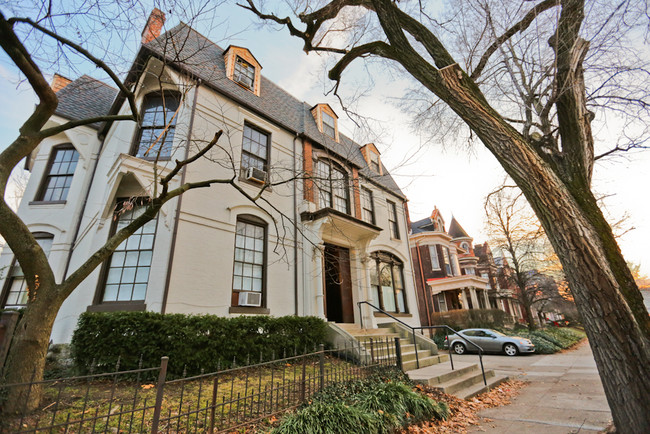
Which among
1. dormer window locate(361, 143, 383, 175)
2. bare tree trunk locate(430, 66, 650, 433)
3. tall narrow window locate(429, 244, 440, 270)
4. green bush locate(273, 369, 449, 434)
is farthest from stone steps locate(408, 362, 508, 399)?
tall narrow window locate(429, 244, 440, 270)

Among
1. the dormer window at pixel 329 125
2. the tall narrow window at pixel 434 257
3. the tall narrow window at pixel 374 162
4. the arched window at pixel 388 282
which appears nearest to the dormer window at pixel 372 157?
the tall narrow window at pixel 374 162

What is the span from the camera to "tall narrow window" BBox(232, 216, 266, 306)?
830 cm

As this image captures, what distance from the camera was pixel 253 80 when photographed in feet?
36.5

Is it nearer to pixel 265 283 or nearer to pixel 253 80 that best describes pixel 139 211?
pixel 265 283

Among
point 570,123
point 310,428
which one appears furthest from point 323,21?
point 310,428

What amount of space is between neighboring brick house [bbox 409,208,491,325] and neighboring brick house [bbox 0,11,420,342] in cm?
1262

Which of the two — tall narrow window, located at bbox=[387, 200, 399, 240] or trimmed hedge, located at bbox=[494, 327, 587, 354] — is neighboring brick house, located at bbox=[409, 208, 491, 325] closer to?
trimmed hedge, located at bbox=[494, 327, 587, 354]

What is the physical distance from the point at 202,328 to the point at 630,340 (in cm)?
623

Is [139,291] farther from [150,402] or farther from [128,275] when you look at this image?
[150,402]

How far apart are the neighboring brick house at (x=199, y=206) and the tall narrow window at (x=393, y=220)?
210 cm

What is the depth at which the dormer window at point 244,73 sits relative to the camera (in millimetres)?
10633

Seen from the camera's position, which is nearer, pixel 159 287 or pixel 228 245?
pixel 159 287

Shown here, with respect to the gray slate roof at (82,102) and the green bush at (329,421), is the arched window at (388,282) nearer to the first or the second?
the green bush at (329,421)

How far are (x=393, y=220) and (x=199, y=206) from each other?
9.63 m
